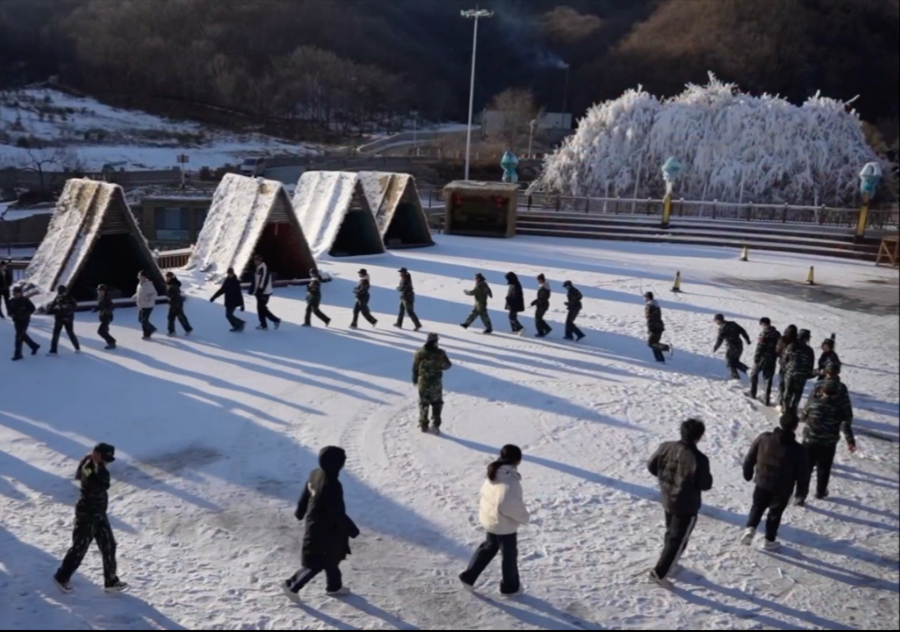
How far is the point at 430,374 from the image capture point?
9.53m

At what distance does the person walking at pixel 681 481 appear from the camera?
20.2 ft

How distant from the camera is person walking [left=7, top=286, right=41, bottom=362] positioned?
40.0 ft

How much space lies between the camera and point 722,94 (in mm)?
36500

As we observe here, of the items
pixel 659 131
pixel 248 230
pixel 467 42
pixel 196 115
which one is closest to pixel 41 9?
pixel 196 115

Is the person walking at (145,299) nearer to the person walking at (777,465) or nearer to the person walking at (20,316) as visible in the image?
the person walking at (20,316)

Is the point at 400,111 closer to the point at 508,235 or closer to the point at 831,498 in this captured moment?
the point at 508,235

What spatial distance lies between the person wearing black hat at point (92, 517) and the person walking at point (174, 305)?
26.3 ft

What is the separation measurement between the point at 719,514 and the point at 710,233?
70.0 ft

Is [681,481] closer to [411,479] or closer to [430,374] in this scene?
[411,479]

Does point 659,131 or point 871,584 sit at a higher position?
point 659,131

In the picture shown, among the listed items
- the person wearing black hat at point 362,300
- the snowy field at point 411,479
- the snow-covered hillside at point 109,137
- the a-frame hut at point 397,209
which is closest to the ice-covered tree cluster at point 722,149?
the a-frame hut at point 397,209

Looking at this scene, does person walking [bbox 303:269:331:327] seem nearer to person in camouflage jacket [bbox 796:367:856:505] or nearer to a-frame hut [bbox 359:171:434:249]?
a-frame hut [bbox 359:171:434:249]

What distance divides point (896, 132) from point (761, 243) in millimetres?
24573

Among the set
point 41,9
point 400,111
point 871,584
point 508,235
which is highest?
point 41,9
